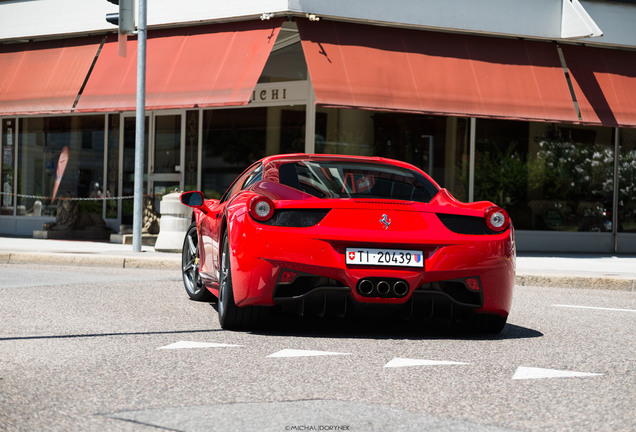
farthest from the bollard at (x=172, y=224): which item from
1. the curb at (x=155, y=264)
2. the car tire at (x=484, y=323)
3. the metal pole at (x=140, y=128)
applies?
the car tire at (x=484, y=323)

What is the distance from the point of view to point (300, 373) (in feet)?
16.5

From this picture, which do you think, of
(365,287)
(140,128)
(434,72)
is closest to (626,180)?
(434,72)

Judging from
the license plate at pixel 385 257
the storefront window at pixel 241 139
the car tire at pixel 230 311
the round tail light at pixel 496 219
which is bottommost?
the car tire at pixel 230 311

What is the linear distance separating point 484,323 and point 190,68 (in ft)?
35.7

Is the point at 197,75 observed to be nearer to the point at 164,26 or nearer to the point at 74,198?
the point at 164,26

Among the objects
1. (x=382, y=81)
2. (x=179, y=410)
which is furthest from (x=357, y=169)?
(x=382, y=81)

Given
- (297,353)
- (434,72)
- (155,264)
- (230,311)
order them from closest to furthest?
(297,353), (230,311), (155,264), (434,72)

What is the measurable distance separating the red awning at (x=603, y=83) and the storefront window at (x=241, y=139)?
513cm

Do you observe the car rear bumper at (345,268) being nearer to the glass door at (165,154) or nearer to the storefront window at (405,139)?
the storefront window at (405,139)

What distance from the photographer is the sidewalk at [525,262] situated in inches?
464

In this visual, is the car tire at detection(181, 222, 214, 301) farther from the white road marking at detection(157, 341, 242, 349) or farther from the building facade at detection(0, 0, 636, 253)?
the building facade at detection(0, 0, 636, 253)

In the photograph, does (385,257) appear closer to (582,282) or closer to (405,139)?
(582,282)

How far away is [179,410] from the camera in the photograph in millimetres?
4113

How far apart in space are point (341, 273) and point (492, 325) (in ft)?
4.43
